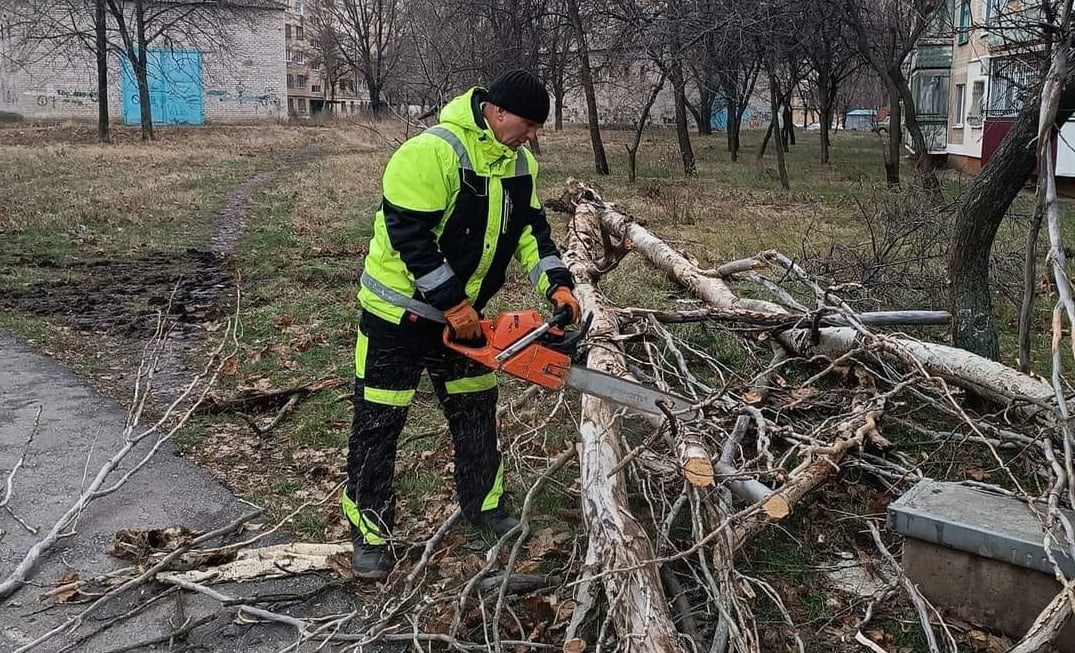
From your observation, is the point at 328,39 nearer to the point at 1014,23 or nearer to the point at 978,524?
the point at 1014,23

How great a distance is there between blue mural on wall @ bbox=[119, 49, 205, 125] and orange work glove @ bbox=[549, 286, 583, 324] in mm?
45341

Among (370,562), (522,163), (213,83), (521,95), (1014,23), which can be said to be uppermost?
(213,83)

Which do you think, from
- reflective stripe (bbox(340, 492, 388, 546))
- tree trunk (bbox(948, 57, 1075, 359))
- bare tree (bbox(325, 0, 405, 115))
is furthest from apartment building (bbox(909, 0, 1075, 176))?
bare tree (bbox(325, 0, 405, 115))

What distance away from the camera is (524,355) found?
3.35 m

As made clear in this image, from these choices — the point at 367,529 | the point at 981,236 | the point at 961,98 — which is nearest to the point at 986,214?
the point at 981,236

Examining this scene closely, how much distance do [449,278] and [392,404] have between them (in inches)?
25.6

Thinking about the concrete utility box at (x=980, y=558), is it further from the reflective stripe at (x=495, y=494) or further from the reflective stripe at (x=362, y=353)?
the reflective stripe at (x=362, y=353)

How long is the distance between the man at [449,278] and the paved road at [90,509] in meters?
0.56

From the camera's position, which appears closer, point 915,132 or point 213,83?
point 915,132

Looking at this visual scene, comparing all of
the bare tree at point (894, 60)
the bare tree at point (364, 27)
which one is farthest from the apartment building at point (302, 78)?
the bare tree at point (894, 60)

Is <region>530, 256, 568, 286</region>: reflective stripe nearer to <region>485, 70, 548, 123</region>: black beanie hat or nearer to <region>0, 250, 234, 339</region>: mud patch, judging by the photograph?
<region>485, 70, 548, 123</region>: black beanie hat

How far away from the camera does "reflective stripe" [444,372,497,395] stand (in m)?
3.86

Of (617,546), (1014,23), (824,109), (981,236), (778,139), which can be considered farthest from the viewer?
(824,109)

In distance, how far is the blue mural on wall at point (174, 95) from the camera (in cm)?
4444
